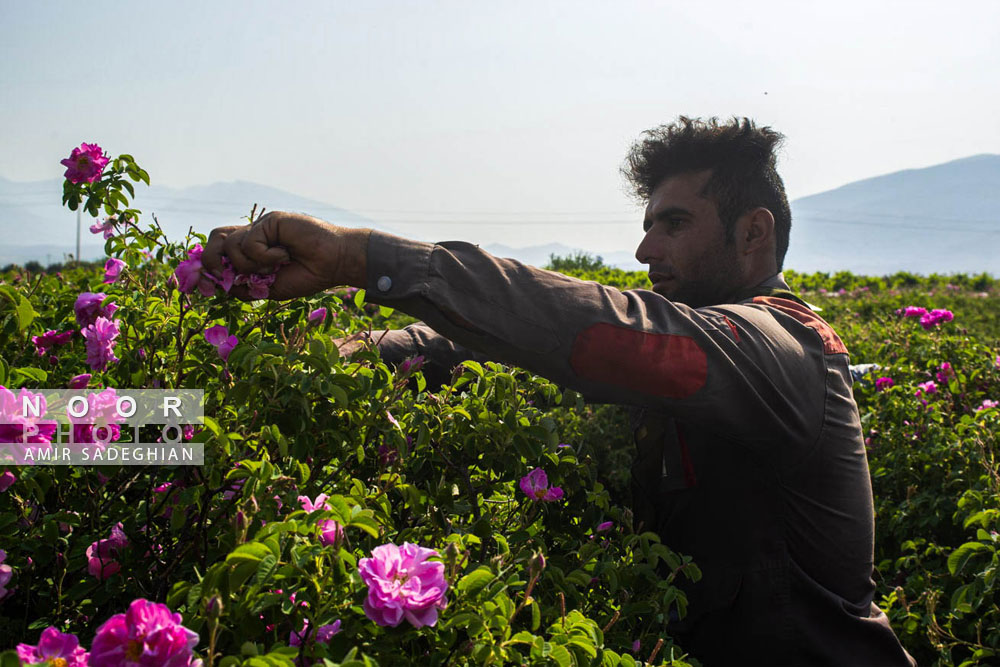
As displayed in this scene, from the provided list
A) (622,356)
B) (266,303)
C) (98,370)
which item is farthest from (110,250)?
(622,356)

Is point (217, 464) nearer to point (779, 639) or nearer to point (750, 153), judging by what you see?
point (779, 639)

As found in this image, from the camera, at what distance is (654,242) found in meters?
2.62

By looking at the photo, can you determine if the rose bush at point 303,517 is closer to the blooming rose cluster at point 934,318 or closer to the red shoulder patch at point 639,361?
the red shoulder patch at point 639,361

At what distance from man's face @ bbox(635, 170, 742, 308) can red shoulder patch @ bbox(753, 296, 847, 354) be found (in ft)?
1.07

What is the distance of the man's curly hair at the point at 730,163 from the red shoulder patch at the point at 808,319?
17.6 inches

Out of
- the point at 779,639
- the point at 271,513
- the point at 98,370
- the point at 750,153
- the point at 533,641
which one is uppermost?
the point at 750,153

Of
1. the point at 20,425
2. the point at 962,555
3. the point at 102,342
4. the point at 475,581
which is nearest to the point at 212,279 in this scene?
the point at 102,342

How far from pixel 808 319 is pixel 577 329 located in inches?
33.3

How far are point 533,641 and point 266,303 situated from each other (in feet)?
3.47

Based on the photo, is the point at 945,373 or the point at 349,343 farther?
the point at 945,373

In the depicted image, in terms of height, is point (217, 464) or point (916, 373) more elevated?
point (217, 464)

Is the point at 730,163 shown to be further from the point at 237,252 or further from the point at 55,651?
the point at 55,651

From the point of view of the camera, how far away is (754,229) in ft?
8.71

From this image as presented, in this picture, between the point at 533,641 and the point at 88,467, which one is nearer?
the point at 533,641
